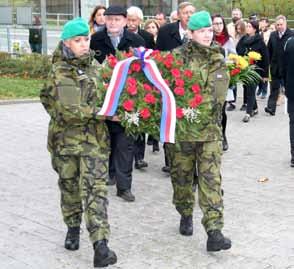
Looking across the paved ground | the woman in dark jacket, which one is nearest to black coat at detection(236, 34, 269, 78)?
the woman in dark jacket

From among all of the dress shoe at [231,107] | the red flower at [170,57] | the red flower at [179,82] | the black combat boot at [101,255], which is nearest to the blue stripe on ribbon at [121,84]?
the red flower at [170,57]

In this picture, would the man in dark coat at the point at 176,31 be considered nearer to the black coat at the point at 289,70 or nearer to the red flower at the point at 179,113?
the black coat at the point at 289,70

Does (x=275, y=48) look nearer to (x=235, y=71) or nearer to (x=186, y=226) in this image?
(x=235, y=71)

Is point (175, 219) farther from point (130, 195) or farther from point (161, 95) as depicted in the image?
point (161, 95)

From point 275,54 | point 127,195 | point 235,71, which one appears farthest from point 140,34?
point 275,54

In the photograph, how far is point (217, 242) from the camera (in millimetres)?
4906

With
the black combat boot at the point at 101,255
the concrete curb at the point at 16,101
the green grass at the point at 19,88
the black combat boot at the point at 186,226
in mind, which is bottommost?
the concrete curb at the point at 16,101

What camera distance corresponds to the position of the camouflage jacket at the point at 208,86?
4.94m

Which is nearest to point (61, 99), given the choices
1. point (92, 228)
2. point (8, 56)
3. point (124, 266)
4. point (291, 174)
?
point (92, 228)

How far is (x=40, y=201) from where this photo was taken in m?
6.57

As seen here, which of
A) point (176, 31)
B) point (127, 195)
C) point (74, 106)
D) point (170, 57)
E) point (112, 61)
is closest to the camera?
point (74, 106)

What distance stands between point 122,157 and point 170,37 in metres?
1.80

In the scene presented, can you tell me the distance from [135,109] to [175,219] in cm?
152

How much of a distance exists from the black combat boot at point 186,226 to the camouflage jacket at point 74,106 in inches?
43.6
